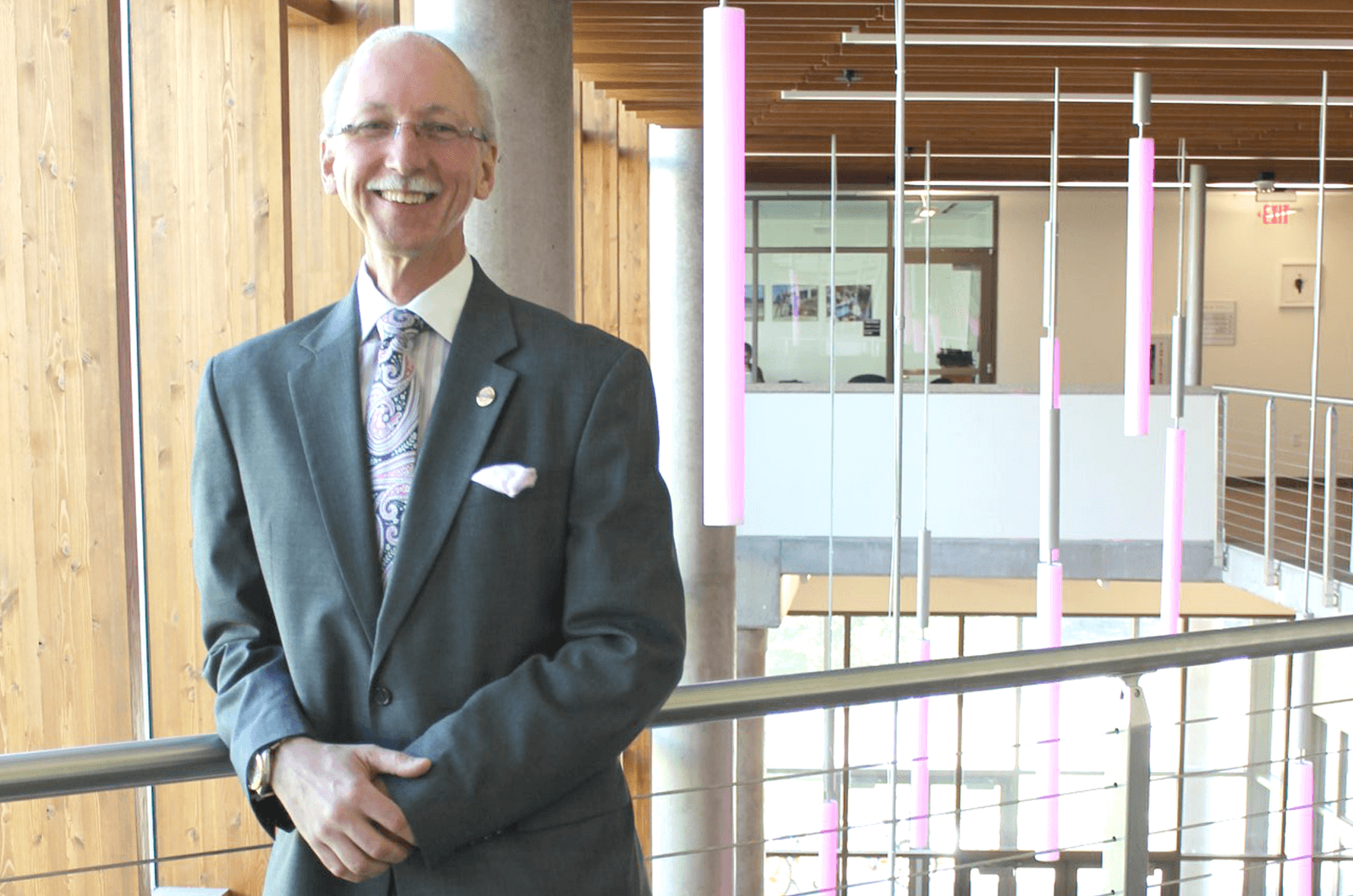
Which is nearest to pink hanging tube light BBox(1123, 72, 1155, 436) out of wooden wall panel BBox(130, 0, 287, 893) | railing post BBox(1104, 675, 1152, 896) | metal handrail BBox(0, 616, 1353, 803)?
wooden wall panel BBox(130, 0, 287, 893)

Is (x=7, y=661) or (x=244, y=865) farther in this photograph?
(x=244, y=865)

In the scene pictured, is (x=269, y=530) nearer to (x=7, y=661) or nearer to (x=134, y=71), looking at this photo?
(x=7, y=661)

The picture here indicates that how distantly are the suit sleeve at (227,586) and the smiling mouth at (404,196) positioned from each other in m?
0.24

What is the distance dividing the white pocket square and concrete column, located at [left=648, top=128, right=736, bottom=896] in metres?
7.75

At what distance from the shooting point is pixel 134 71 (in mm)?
3758

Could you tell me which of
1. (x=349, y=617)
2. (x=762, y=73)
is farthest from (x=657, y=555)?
(x=762, y=73)

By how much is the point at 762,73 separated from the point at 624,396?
236 inches

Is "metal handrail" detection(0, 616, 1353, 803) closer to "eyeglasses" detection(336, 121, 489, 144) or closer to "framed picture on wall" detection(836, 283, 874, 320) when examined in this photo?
"eyeglasses" detection(336, 121, 489, 144)

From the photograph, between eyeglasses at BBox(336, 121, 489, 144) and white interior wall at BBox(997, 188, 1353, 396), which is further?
white interior wall at BBox(997, 188, 1353, 396)

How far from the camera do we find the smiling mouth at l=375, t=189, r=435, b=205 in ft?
4.56

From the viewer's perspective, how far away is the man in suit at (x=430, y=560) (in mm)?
1295

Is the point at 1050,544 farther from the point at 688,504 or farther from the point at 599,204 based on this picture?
the point at 599,204

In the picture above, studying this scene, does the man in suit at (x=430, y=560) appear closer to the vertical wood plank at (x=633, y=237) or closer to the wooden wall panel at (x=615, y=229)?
the wooden wall panel at (x=615, y=229)

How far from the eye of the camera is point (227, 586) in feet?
A: 4.67
